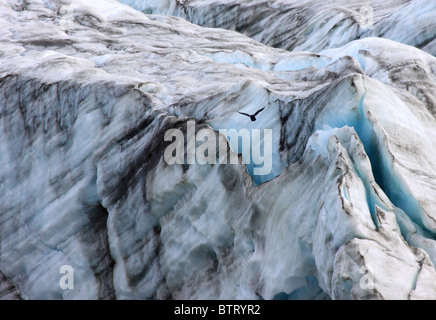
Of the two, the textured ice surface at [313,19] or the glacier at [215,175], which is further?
the textured ice surface at [313,19]

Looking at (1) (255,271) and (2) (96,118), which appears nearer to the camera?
(1) (255,271)

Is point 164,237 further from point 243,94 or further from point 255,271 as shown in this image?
point 243,94

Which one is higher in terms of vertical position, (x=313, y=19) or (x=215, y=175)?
(x=313, y=19)

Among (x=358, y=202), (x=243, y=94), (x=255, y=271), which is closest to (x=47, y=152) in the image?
(x=243, y=94)

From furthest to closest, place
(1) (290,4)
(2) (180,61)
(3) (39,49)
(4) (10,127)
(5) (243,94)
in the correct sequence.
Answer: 1. (1) (290,4)
2. (3) (39,49)
3. (2) (180,61)
4. (4) (10,127)
5. (5) (243,94)

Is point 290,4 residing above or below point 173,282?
above

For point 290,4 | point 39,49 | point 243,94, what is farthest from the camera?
point 290,4

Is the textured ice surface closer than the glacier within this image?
No

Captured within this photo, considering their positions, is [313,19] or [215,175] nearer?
[215,175]
